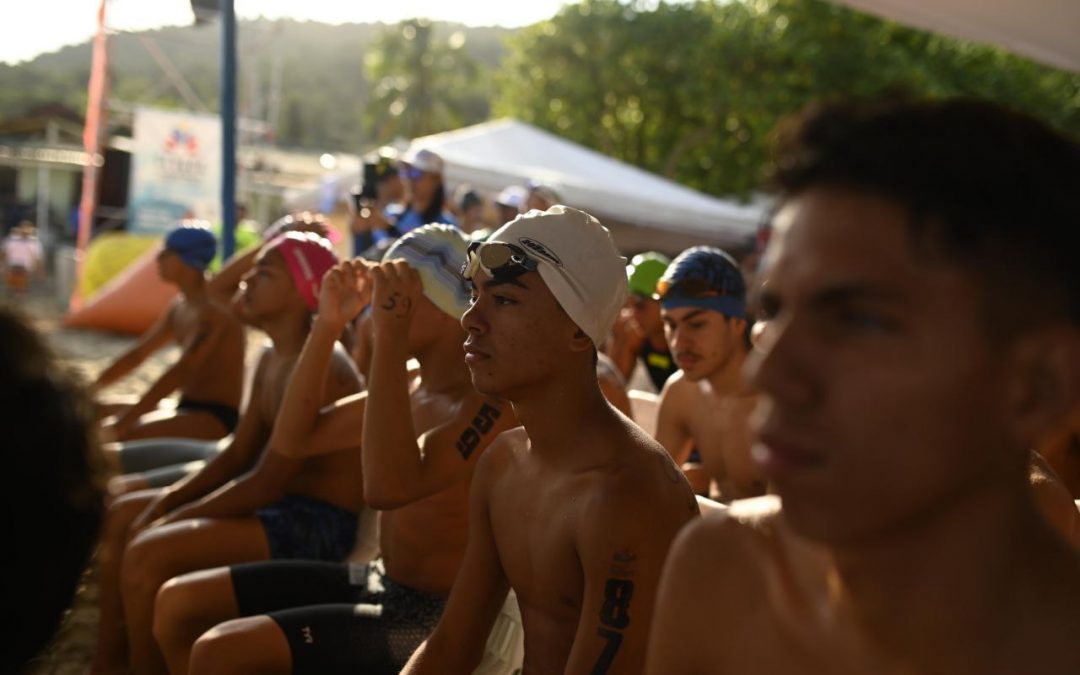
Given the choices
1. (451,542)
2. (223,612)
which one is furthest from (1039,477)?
(223,612)

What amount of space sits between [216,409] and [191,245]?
Result: 46.9 inches

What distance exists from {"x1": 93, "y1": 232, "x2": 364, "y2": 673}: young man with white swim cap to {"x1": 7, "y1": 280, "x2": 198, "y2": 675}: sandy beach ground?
0.68 ft

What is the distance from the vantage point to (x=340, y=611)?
3326mm

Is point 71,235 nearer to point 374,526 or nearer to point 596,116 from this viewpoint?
point 596,116

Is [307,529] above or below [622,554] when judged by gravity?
below

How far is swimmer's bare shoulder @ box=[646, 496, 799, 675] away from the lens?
4.96 ft

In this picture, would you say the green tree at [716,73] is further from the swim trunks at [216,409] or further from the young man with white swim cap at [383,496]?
the young man with white swim cap at [383,496]

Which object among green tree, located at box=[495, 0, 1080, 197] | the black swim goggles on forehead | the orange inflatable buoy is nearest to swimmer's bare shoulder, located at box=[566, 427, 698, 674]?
the black swim goggles on forehead

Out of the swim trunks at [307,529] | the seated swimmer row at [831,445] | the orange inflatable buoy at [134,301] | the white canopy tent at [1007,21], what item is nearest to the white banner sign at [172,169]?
the orange inflatable buoy at [134,301]

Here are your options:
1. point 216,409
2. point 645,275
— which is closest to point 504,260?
point 645,275

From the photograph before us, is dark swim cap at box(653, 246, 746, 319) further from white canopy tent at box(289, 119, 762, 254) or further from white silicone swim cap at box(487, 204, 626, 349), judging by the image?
white canopy tent at box(289, 119, 762, 254)

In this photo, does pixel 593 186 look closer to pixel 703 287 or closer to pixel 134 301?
pixel 134 301

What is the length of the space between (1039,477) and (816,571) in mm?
1278

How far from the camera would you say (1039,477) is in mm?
2447
